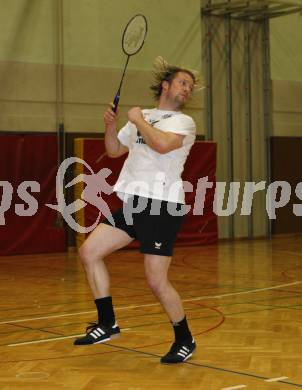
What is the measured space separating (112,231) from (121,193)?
0.26m

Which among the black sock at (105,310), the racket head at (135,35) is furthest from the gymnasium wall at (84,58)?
the black sock at (105,310)

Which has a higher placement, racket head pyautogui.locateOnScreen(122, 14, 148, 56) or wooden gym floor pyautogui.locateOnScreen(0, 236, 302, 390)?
racket head pyautogui.locateOnScreen(122, 14, 148, 56)

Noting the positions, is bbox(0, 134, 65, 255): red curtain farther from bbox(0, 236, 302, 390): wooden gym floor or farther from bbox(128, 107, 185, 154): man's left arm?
bbox(128, 107, 185, 154): man's left arm

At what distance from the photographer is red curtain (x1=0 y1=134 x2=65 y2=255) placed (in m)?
14.1

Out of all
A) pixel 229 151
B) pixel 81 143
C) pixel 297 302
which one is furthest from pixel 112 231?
pixel 229 151

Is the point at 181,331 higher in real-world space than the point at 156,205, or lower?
lower

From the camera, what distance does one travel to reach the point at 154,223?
16.9ft

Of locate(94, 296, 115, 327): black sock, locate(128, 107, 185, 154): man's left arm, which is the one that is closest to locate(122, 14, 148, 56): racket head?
locate(128, 107, 185, 154): man's left arm

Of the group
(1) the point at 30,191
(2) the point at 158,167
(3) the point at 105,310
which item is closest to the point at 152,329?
(3) the point at 105,310

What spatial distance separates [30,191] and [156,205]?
9.63m

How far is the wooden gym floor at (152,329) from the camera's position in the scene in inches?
192

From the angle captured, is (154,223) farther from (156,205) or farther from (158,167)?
(158,167)

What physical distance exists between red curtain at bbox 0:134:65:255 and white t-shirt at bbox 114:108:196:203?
9.15 metres

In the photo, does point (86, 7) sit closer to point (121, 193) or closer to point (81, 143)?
point (81, 143)
